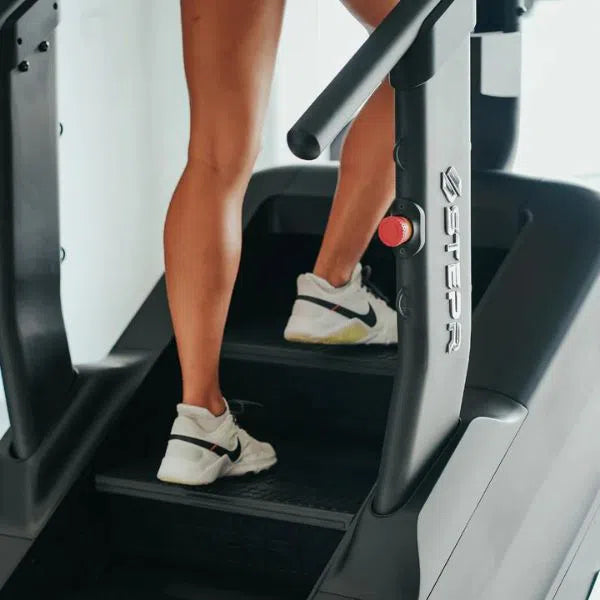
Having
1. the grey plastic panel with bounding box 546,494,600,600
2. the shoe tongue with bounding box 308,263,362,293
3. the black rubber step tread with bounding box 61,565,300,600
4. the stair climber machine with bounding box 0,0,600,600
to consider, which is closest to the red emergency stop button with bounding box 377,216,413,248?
the stair climber machine with bounding box 0,0,600,600

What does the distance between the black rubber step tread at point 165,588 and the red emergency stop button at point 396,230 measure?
0.70 metres

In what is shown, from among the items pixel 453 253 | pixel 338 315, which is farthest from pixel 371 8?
pixel 338 315

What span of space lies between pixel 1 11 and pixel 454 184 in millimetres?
773

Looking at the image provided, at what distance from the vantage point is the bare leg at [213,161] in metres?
1.79

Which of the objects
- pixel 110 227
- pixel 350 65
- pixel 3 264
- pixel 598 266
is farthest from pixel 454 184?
pixel 110 227

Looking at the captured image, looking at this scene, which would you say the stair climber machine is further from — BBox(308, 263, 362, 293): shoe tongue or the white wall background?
the white wall background

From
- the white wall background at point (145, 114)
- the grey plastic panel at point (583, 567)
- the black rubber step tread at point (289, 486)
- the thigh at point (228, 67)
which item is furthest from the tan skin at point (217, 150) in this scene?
the white wall background at point (145, 114)

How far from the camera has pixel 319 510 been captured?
1.87 metres

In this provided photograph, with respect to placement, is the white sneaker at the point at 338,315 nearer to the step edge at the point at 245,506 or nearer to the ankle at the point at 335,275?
the ankle at the point at 335,275

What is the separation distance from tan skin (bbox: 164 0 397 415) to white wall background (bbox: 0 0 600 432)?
1642 mm

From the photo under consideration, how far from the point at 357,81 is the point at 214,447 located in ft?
2.52

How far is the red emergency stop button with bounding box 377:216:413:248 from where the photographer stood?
5.22 ft

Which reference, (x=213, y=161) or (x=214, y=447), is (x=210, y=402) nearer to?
(x=214, y=447)

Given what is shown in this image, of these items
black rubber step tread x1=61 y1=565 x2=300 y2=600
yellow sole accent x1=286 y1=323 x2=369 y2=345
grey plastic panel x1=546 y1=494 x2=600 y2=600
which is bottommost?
black rubber step tread x1=61 y1=565 x2=300 y2=600
